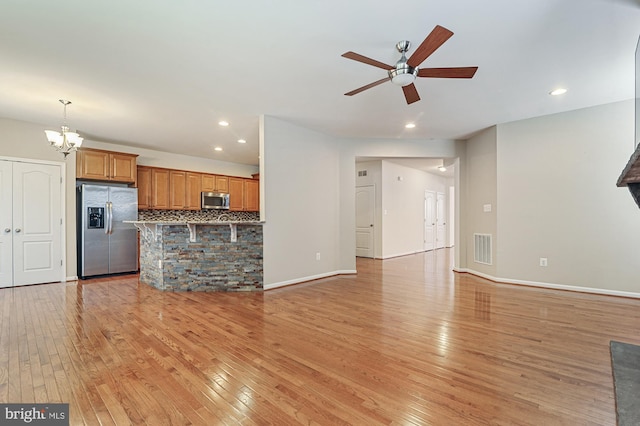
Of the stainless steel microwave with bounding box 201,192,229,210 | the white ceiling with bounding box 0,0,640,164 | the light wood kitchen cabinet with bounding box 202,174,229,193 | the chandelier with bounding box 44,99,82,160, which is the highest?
the white ceiling with bounding box 0,0,640,164

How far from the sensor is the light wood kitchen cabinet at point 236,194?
7.80 meters

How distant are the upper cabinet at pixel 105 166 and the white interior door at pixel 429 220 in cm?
810

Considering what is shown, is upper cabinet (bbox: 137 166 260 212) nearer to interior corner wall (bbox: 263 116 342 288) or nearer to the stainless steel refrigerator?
the stainless steel refrigerator

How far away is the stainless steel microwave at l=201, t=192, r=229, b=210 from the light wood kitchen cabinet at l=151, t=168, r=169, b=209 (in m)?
0.86

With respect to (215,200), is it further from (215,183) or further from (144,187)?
(144,187)

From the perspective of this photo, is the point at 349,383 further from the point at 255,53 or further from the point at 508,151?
the point at 508,151

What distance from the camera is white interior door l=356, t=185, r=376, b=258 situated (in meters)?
7.58

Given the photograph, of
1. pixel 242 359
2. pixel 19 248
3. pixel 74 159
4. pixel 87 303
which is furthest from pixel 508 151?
pixel 19 248

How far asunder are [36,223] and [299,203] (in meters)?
4.41

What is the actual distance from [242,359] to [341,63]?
284cm

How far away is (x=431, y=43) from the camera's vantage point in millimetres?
2115

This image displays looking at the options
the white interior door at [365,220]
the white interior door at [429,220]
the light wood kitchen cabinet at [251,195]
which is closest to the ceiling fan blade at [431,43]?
the white interior door at [365,220]

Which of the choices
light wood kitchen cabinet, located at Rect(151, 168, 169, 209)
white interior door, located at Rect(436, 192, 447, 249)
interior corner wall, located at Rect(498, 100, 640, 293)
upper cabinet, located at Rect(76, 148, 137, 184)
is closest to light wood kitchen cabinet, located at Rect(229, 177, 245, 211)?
light wood kitchen cabinet, located at Rect(151, 168, 169, 209)

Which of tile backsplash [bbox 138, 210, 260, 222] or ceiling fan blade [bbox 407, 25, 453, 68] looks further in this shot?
tile backsplash [bbox 138, 210, 260, 222]
